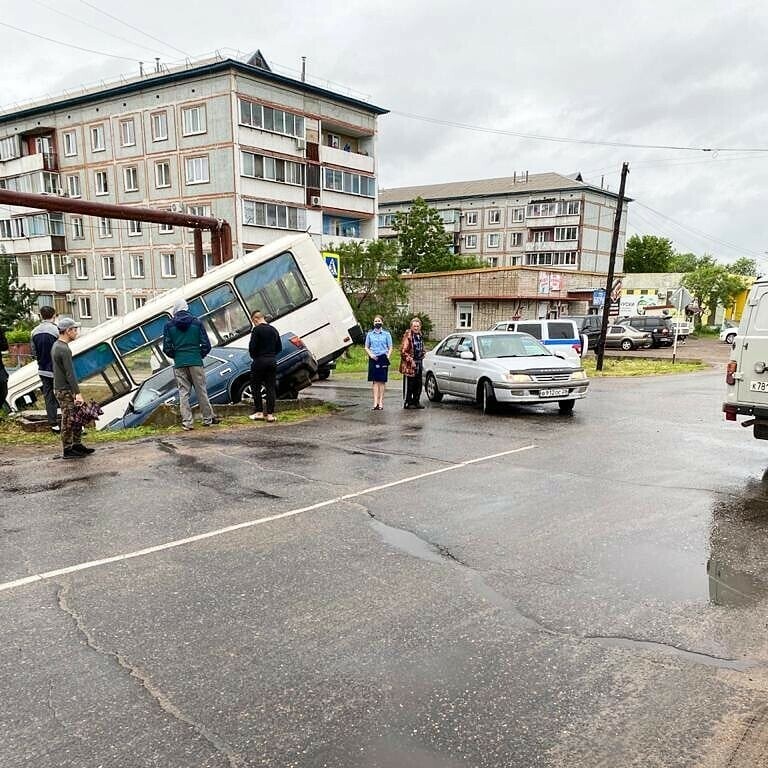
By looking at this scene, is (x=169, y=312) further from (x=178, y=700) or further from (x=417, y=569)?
(x=178, y=700)

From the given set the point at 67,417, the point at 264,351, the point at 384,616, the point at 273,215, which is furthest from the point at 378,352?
the point at 273,215

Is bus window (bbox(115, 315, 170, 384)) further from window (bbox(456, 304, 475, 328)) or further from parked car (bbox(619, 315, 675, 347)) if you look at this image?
parked car (bbox(619, 315, 675, 347))

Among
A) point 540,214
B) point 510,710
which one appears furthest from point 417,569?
point 540,214

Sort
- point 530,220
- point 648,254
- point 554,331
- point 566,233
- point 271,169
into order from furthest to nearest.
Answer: point 648,254 < point 530,220 < point 566,233 < point 271,169 < point 554,331

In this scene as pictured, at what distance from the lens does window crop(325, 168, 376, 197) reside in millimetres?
42594

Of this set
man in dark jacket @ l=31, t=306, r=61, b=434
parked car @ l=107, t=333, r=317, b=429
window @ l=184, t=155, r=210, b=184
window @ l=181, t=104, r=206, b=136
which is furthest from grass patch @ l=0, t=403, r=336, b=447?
window @ l=181, t=104, r=206, b=136

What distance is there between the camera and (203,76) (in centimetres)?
3691

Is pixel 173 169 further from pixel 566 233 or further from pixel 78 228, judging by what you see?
pixel 566 233

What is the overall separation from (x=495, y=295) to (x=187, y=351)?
29.3 m

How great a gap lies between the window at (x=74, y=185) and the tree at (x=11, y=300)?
268 inches

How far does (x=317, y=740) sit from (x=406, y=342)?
33.8 ft

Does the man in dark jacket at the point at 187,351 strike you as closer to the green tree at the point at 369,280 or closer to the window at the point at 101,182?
the green tree at the point at 369,280

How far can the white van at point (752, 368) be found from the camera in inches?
309

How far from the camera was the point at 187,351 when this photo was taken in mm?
9961
